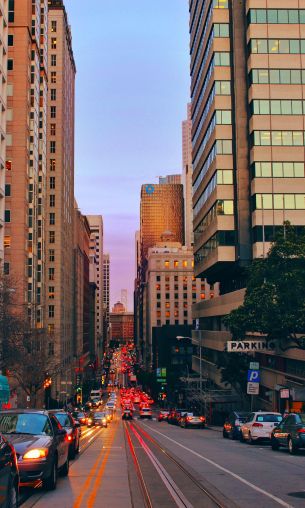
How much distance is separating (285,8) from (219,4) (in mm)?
7644

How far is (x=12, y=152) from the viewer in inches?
3499

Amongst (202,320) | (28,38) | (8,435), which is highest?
(28,38)

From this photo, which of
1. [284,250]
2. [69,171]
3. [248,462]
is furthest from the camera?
[69,171]

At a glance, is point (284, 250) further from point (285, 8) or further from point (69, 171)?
point (69, 171)

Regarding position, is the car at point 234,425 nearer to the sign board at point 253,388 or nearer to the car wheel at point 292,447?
the sign board at point 253,388

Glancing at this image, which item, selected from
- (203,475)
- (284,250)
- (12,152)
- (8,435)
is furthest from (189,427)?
(12,152)

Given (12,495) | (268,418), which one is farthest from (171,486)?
(268,418)

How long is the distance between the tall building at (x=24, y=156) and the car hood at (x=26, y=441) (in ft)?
208

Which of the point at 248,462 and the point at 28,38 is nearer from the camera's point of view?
the point at 248,462

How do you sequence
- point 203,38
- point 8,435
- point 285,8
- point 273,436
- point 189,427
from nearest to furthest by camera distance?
1. point 8,435
2. point 273,436
3. point 189,427
4. point 285,8
5. point 203,38

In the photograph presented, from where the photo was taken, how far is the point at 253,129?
60688 mm

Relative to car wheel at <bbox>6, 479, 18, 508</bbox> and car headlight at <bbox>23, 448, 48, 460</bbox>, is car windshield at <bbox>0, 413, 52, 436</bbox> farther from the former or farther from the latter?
car wheel at <bbox>6, 479, 18, 508</bbox>

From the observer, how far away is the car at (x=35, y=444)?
40.4 feet

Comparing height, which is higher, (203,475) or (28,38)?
(28,38)
